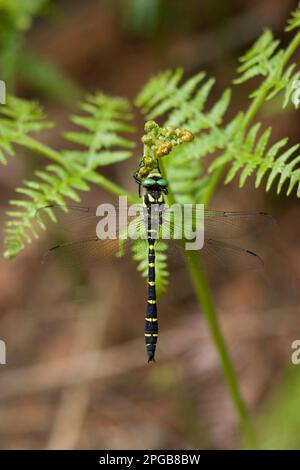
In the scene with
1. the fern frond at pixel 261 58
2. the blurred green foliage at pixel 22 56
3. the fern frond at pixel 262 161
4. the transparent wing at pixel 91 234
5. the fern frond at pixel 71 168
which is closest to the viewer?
the fern frond at pixel 262 161

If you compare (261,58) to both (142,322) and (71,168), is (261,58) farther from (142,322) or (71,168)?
(142,322)

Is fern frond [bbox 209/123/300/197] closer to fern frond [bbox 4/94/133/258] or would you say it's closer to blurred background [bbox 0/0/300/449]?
fern frond [bbox 4/94/133/258]

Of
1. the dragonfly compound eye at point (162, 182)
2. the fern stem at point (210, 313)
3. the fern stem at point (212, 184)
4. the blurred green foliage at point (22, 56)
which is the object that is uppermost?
the blurred green foliage at point (22, 56)

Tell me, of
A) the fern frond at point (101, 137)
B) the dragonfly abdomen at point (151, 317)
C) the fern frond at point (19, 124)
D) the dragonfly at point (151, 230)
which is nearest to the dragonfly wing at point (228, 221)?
the dragonfly at point (151, 230)

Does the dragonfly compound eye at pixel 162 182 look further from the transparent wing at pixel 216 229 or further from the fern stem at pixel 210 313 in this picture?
the fern stem at pixel 210 313

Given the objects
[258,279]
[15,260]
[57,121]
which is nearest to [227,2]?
[57,121]

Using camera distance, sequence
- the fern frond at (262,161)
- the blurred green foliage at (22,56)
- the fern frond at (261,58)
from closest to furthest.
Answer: the fern frond at (262,161)
the fern frond at (261,58)
the blurred green foliage at (22,56)

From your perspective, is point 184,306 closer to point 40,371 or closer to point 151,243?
point 40,371
